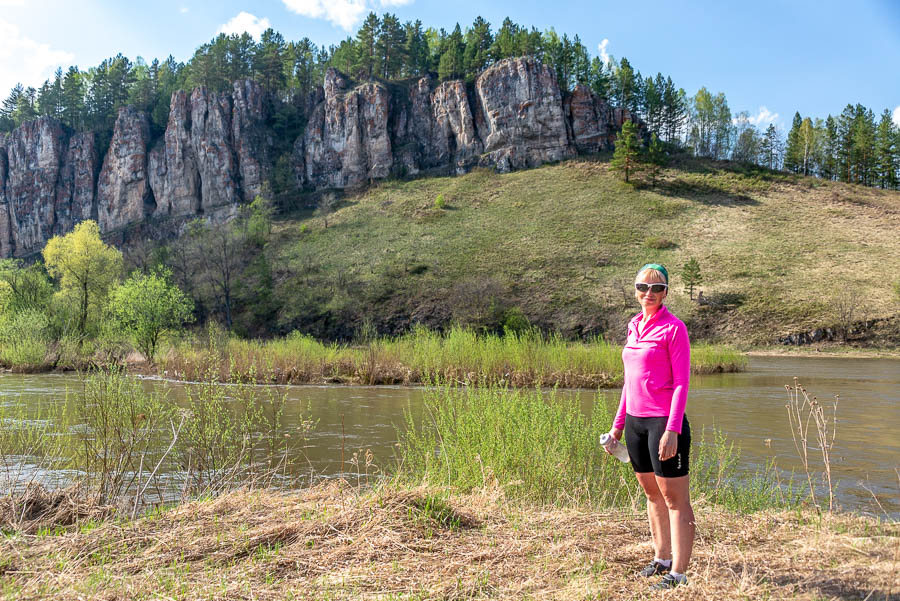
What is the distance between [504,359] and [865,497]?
454 inches

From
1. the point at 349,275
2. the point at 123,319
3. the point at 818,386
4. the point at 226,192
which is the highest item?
the point at 226,192

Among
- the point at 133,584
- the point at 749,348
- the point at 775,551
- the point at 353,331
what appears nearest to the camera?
the point at 133,584

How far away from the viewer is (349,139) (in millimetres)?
78938

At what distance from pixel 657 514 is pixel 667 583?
1.39ft

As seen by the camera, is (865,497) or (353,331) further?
(353,331)

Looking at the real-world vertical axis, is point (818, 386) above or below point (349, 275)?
below

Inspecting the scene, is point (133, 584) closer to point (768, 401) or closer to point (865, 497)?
point (865, 497)

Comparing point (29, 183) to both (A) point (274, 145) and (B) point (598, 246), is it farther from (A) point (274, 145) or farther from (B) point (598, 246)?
(B) point (598, 246)

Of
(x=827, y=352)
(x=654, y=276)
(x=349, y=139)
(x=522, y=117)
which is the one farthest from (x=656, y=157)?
(x=654, y=276)

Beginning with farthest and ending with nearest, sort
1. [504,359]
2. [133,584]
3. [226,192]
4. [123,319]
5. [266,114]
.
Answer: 1. [266,114]
2. [226,192]
3. [123,319]
4. [504,359]
5. [133,584]

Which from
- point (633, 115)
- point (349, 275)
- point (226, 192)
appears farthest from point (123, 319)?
point (633, 115)

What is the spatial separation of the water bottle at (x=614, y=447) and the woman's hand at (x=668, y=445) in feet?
1.56

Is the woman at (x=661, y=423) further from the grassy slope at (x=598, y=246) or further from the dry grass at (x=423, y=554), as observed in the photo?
the grassy slope at (x=598, y=246)

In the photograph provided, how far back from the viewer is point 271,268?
51406 mm
